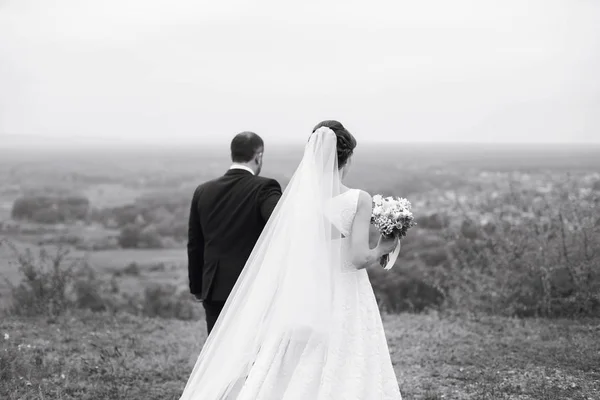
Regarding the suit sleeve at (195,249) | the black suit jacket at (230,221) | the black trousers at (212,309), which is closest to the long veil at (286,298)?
the black suit jacket at (230,221)

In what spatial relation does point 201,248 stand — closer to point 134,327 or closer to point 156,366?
point 156,366

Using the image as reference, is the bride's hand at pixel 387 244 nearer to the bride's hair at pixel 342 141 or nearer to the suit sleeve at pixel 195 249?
the bride's hair at pixel 342 141

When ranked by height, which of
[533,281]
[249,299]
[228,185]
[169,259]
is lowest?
[169,259]

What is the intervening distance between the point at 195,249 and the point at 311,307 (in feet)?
4.43

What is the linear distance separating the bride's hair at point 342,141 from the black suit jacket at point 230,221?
0.67 metres

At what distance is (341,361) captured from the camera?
393 cm

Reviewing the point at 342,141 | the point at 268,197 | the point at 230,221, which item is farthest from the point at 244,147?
the point at 342,141

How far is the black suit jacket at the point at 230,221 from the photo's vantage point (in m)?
4.62

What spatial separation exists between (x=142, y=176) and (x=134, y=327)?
61.2 meters

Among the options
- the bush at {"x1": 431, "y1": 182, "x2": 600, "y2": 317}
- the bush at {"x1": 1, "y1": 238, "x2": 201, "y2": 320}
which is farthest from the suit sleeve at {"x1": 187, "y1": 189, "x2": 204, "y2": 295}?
the bush at {"x1": 431, "y1": 182, "x2": 600, "y2": 317}

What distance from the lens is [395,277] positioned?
16.1m

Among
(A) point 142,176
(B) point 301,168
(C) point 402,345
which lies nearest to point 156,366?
(C) point 402,345

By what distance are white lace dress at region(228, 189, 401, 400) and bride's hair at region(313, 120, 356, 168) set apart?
25 centimetres

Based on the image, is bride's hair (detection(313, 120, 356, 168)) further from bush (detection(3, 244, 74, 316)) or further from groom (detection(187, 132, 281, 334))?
bush (detection(3, 244, 74, 316))
